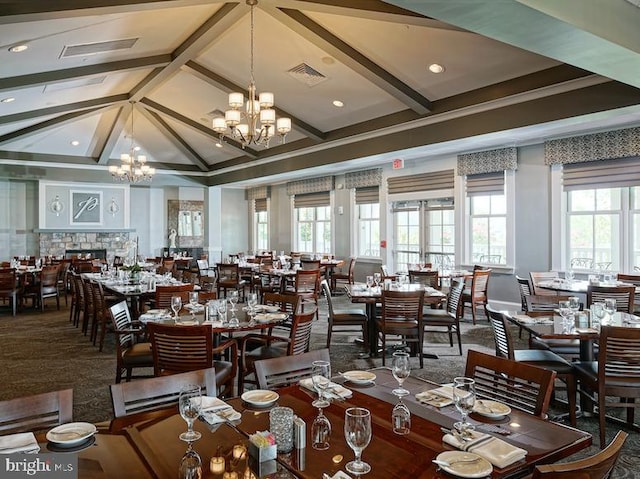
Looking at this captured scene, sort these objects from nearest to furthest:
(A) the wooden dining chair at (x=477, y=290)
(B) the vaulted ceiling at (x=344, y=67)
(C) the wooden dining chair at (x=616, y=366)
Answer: (C) the wooden dining chair at (x=616, y=366) < (B) the vaulted ceiling at (x=344, y=67) < (A) the wooden dining chair at (x=477, y=290)

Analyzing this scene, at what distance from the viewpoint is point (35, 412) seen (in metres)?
1.79

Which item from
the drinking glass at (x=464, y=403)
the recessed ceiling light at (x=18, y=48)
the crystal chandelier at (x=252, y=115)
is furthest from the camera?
the crystal chandelier at (x=252, y=115)

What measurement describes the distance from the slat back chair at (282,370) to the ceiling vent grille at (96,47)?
535 centimetres

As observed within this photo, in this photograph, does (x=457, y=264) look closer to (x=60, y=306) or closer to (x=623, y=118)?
(x=623, y=118)

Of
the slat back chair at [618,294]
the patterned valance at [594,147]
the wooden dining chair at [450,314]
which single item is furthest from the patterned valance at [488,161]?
the wooden dining chair at [450,314]

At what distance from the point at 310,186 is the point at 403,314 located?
8.30 meters

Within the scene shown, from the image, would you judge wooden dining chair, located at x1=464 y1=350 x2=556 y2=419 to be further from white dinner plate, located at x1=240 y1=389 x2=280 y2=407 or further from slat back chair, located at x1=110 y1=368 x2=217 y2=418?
slat back chair, located at x1=110 y1=368 x2=217 y2=418

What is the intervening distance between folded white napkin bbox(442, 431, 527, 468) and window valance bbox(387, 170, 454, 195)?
27.0 feet

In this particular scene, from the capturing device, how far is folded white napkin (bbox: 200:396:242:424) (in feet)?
5.89

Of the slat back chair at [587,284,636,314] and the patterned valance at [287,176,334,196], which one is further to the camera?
the patterned valance at [287,176,334,196]

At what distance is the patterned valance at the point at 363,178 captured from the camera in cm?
1101

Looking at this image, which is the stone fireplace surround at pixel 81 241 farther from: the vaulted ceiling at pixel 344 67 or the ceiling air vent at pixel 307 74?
the ceiling air vent at pixel 307 74

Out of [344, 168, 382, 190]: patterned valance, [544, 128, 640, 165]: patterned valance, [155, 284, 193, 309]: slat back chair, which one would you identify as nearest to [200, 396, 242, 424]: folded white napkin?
[155, 284, 193, 309]: slat back chair

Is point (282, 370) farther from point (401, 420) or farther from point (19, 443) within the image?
point (19, 443)
